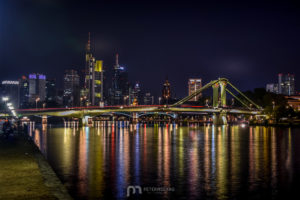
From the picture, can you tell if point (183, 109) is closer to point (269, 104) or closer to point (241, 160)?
point (269, 104)

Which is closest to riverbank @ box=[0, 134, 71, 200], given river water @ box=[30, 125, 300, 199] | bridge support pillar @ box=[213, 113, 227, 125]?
river water @ box=[30, 125, 300, 199]

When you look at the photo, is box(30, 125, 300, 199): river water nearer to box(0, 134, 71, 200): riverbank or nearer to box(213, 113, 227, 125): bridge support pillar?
box(0, 134, 71, 200): riverbank

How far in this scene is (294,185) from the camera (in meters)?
17.1

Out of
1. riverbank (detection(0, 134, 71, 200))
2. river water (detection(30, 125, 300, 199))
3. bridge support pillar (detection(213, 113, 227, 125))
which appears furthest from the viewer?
bridge support pillar (detection(213, 113, 227, 125))

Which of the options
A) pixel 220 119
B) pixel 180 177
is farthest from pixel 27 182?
pixel 220 119

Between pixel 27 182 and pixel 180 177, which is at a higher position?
pixel 27 182

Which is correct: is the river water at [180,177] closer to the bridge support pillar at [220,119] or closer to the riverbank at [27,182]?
the riverbank at [27,182]

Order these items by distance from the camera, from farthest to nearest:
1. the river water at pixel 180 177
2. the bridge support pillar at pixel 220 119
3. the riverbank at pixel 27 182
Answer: the bridge support pillar at pixel 220 119
the river water at pixel 180 177
the riverbank at pixel 27 182

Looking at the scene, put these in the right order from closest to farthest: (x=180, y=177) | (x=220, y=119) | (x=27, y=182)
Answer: (x=27, y=182) → (x=180, y=177) → (x=220, y=119)

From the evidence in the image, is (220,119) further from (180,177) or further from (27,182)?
(27,182)

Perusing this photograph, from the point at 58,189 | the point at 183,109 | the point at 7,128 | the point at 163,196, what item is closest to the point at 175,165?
the point at 163,196

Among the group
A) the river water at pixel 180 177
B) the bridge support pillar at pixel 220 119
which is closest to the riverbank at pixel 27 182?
the river water at pixel 180 177

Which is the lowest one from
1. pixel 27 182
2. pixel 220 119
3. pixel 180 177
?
pixel 180 177

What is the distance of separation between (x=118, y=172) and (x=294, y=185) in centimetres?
831
